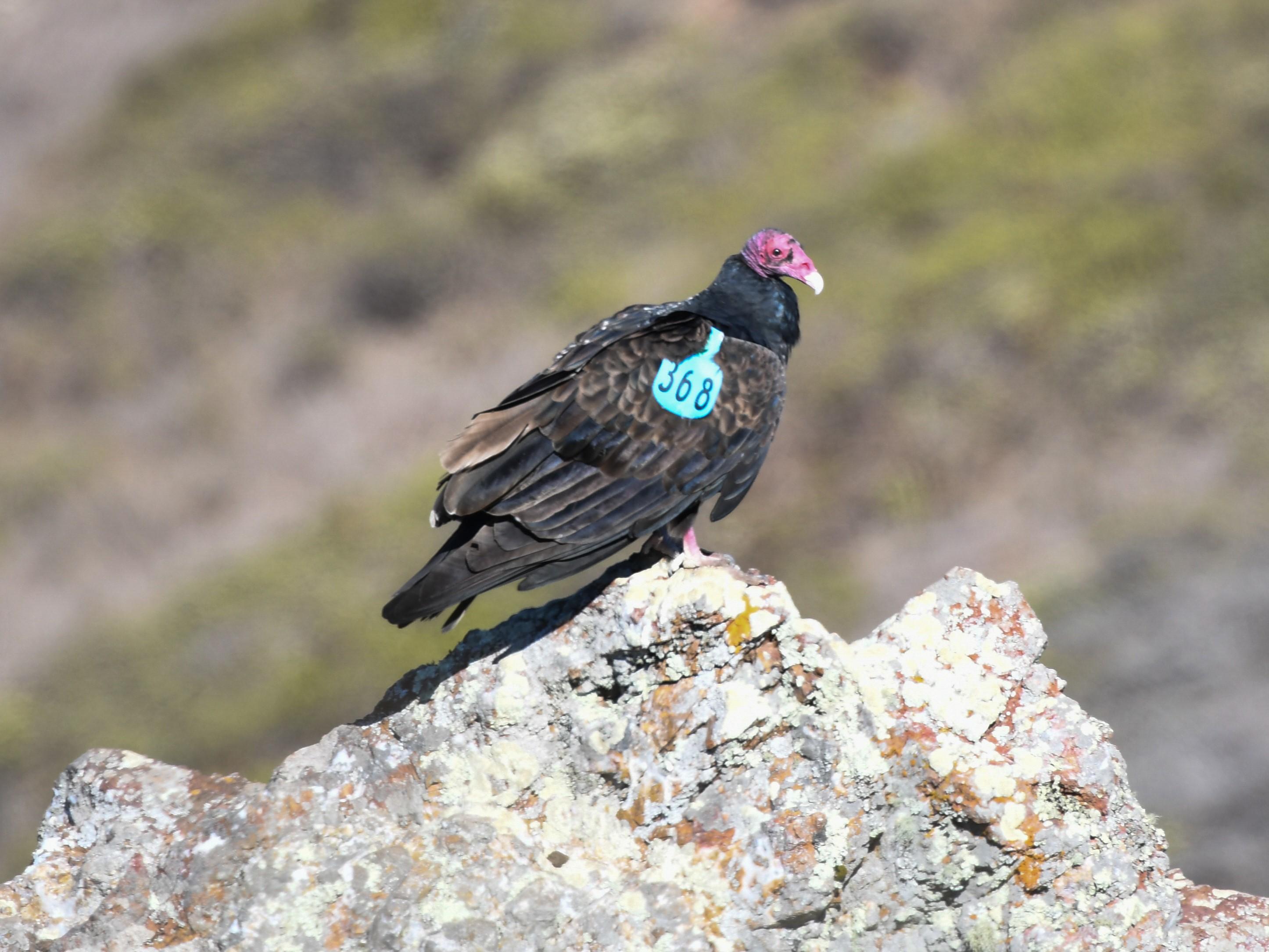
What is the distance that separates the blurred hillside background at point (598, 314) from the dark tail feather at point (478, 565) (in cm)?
824

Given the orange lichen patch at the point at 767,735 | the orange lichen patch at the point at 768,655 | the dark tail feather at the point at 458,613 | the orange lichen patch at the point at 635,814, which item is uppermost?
the dark tail feather at the point at 458,613

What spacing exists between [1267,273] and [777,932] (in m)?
13.9

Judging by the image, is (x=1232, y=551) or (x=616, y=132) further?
(x=616, y=132)

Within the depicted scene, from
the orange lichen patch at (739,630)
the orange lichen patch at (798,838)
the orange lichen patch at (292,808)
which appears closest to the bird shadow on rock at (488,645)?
the orange lichen patch at (292,808)

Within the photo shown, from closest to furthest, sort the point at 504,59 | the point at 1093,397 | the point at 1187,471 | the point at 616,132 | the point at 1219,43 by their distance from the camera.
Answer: the point at 1187,471 → the point at 1093,397 → the point at 1219,43 → the point at 616,132 → the point at 504,59

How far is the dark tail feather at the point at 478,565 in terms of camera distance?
207 inches

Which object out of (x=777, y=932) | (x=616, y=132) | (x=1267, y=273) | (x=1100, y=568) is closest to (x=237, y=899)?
(x=777, y=932)

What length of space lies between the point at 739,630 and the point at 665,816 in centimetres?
75

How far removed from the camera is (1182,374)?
49.5 ft

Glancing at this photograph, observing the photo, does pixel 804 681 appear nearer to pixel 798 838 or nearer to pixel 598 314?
pixel 798 838

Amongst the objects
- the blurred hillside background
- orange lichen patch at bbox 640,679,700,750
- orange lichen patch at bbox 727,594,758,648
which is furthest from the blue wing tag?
the blurred hillside background

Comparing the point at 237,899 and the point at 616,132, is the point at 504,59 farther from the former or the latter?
the point at 237,899

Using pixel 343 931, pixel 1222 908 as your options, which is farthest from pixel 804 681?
pixel 1222 908

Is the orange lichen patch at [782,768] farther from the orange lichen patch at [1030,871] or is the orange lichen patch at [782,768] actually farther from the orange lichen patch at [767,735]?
the orange lichen patch at [1030,871]
